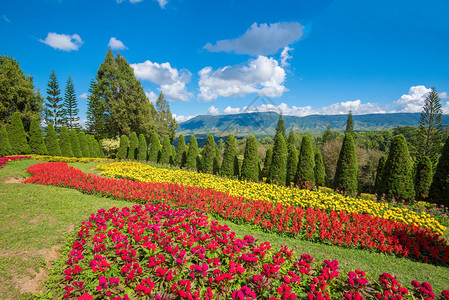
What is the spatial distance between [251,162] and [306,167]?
3441 millimetres

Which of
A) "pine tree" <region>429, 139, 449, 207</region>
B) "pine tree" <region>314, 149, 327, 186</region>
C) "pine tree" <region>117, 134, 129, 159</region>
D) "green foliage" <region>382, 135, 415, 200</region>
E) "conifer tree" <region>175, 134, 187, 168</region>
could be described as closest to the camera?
"pine tree" <region>429, 139, 449, 207</region>

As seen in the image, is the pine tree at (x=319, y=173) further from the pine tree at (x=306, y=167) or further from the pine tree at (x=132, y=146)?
the pine tree at (x=132, y=146)

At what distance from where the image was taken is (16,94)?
2191cm

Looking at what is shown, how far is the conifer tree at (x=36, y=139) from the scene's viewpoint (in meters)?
17.9

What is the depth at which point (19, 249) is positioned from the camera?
383 cm

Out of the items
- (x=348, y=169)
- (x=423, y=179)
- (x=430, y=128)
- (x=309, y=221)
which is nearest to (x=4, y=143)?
(x=309, y=221)

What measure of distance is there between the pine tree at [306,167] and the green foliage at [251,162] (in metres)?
2.79

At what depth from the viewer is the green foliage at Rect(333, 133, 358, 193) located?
1014 cm

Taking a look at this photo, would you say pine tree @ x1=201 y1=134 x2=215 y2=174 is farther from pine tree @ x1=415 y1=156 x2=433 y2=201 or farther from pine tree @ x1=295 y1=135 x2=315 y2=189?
pine tree @ x1=415 y1=156 x2=433 y2=201

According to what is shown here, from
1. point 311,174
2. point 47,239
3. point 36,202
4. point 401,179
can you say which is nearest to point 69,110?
point 36,202

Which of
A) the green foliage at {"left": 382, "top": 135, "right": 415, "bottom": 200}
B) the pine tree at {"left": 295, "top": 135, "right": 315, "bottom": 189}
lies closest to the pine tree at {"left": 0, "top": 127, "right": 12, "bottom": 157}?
the pine tree at {"left": 295, "top": 135, "right": 315, "bottom": 189}

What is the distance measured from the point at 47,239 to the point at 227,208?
4.64m

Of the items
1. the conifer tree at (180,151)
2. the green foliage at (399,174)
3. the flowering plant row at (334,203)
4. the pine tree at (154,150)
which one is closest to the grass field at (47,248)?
the flowering plant row at (334,203)

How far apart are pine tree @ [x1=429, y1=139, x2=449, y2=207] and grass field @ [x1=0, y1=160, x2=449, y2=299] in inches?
240
